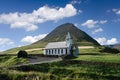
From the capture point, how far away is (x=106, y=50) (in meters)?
135

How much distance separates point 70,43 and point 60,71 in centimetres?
6111

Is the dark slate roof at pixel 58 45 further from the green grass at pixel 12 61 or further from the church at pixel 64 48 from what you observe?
the green grass at pixel 12 61

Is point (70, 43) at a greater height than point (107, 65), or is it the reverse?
point (70, 43)

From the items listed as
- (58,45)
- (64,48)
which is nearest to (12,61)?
(64,48)

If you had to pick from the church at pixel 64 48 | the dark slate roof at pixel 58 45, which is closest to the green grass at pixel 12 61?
the church at pixel 64 48

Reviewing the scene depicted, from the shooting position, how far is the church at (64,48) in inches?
4360

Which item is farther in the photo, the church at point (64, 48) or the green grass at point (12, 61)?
the church at point (64, 48)

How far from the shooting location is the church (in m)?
111

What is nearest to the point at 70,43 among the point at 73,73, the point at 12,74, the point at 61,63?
the point at 61,63

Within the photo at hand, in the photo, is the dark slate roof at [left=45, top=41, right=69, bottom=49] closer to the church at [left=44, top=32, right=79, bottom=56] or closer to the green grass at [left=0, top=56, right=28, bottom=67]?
the church at [left=44, top=32, right=79, bottom=56]

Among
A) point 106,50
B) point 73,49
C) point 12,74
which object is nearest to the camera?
point 12,74

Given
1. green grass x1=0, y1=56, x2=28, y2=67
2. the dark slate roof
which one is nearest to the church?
the dark slate roof

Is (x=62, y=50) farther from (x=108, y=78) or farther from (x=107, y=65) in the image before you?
(x=108, y=78)

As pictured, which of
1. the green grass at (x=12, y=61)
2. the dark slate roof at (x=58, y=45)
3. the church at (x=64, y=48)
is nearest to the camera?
the green grass at (x=12, y=61)
